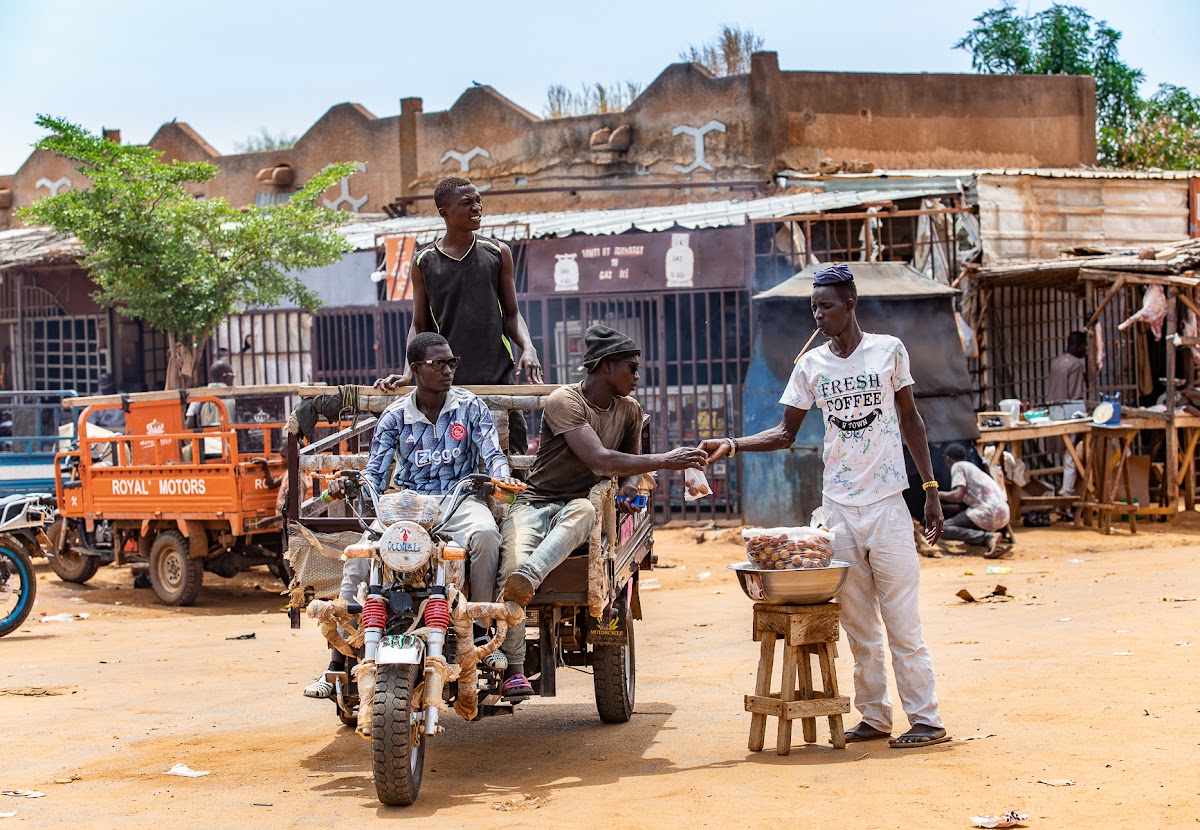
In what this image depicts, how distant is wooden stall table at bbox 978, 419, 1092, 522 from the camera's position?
15320 mm

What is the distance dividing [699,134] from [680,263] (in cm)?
510

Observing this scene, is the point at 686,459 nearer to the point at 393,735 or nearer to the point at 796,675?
the point at 796,675

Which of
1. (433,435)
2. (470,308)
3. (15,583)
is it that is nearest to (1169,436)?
(470,308)

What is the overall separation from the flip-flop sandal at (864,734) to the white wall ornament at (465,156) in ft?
61.4

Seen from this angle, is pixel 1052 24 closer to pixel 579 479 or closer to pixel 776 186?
pixel 776 186

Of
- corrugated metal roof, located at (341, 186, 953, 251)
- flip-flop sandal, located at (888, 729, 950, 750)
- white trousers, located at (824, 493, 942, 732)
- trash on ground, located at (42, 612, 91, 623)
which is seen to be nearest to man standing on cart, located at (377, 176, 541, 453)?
white trousers, located at (824, 493, 942, 732)

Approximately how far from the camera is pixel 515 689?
5727 mm

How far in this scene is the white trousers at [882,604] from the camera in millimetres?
5926

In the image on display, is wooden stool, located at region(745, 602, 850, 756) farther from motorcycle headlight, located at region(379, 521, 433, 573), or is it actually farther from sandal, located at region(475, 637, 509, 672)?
motorcycle headlight, located at region(379, 521, 433, 573)

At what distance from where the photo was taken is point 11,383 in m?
23.6

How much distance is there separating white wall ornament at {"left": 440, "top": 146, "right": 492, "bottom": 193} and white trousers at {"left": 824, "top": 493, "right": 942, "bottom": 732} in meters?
18.6

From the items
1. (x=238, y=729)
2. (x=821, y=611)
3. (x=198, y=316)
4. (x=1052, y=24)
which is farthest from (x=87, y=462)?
(x=1052, y=24)

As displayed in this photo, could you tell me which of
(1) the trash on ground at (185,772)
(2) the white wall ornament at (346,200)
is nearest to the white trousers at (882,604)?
(1) the trash on ground at (185,772)

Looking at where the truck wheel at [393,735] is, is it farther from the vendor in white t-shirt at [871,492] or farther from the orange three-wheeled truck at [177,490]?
the orange three-wheeled truck at [177,490]
